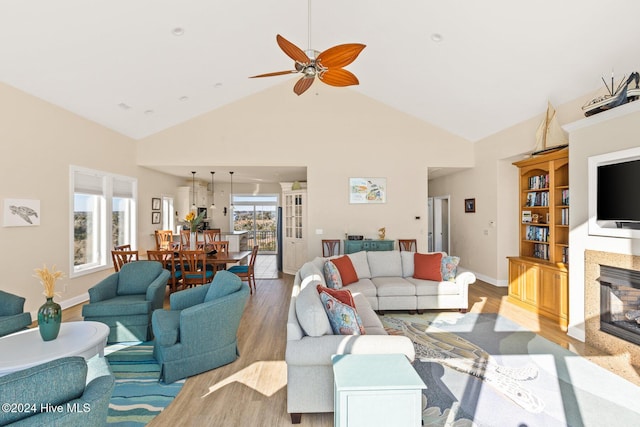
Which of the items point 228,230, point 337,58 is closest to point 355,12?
point 337,58

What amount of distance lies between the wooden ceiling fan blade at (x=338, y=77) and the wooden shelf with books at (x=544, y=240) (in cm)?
323

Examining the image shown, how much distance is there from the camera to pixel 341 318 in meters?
2.48

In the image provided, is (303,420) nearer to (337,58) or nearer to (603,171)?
(337,58)

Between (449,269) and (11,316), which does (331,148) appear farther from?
(11,316)

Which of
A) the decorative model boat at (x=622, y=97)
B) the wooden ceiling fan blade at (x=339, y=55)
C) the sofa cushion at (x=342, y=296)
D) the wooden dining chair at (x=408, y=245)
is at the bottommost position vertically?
the sofa cushion at (x=342, y=296)

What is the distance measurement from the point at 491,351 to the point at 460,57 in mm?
3902

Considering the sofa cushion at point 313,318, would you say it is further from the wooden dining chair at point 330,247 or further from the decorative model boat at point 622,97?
the wooden dining chair at point 330,247

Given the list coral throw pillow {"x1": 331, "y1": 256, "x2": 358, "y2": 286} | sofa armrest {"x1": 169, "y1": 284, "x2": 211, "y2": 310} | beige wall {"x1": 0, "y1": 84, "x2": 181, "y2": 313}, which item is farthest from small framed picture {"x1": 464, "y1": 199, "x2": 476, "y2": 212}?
beige wall {"x1": 0, "y1": 84, "x2": 181, "y2": 313}

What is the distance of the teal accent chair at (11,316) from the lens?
3037mm

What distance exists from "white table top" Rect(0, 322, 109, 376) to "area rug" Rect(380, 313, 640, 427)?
2708mm

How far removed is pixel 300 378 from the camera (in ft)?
7.42

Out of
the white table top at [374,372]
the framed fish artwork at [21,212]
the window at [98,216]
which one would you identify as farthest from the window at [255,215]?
the white table top at [374,372]

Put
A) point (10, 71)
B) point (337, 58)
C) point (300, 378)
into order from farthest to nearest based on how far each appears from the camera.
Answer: point (10, 71)
point (337, 58)
point (300, 378)

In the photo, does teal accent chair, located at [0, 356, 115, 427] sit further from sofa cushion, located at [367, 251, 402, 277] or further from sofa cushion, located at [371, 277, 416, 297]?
sofa cushion, located at [367, 251, 402, 277]
